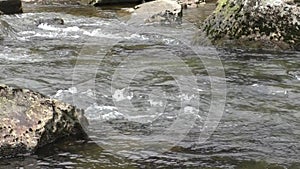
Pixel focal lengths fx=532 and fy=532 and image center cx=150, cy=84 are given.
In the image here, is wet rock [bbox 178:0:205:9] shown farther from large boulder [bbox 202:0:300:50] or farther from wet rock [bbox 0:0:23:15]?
large boulder [bbox 202:0:300:50]

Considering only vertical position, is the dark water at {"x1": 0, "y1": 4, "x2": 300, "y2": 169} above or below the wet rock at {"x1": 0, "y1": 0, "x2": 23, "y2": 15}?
below

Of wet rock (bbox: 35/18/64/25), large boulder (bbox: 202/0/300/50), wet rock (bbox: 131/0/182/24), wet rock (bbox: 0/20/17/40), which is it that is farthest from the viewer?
wet rock (bbox: 131/0/182/24)

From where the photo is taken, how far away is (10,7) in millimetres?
15070

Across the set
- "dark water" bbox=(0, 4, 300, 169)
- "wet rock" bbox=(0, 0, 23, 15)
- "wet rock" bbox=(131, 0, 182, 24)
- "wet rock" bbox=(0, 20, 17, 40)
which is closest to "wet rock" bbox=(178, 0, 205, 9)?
"wet rock" bbox=(131, 0, 182, 24)

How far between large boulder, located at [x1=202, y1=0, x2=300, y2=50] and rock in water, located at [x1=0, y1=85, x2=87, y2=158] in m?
4.95

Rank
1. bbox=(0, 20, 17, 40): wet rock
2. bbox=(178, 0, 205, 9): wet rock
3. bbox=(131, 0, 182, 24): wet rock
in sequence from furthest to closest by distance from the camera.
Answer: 1. bbox=(178, 0, 205, 9): wet rock
2. bbox=(131, 0, 182, 24): wet rock
3. bbox=(0, 20, 17, 40): wet rock

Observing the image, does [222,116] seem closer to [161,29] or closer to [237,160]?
[237,160]

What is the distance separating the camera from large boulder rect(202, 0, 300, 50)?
29.7ft

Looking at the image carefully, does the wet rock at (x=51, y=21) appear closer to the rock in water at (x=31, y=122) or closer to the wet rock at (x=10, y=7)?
the wet rock at (x=10, y=7)

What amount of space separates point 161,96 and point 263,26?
3.70m

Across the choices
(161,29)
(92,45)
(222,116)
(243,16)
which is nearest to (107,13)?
(161,29)

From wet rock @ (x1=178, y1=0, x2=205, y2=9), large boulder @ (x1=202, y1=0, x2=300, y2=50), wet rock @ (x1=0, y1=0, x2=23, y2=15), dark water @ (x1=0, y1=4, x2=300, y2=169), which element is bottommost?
dark water @ (x1=0, y1=4, x2=300, y2=169)

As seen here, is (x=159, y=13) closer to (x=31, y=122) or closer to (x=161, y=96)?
(x=161, y=96)

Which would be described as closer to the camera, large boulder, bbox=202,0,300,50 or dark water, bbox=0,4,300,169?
dark water, bbox=0,4,300,169
